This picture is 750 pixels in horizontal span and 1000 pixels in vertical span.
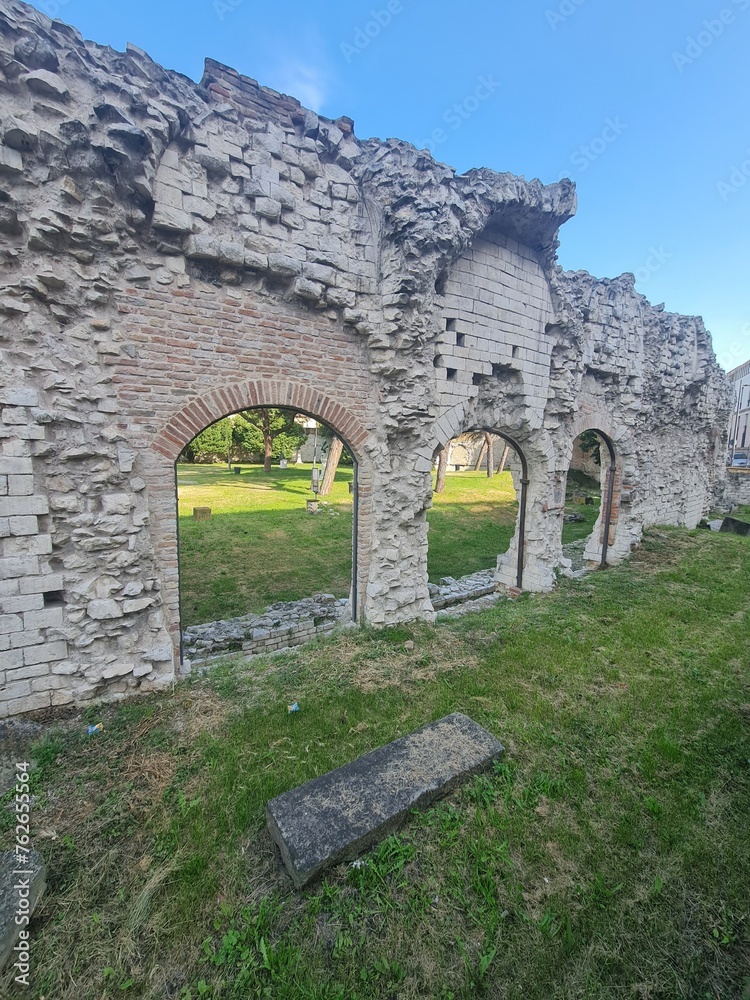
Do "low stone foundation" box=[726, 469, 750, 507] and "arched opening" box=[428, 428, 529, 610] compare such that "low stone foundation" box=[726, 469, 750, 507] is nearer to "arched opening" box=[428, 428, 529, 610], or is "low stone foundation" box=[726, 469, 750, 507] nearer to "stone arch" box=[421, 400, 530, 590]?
"arched opening" box=[428, 428, 529, 610]

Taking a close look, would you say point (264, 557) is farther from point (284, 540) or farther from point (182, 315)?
point (182, 315)

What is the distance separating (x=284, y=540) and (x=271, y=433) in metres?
18.4

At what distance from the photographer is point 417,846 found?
3.10 meters

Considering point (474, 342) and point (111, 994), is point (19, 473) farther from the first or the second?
point (474, 342)

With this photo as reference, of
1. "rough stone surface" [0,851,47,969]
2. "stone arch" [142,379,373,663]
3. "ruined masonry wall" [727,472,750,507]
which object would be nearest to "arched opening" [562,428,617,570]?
"stone arch" [142,379,373,663]

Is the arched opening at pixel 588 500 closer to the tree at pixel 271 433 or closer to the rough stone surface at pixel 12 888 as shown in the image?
the rough stone surface at pixel 12 888

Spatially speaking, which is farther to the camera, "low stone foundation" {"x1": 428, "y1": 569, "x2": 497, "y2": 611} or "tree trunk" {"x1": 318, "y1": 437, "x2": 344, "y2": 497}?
"tree trunk" {"x1": 318, "y1": 437, "x2": 344, "y2": 497}

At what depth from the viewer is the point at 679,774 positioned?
3773 mm

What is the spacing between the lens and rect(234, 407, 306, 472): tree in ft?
96.5

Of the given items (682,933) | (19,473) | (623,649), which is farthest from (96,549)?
(623,649)

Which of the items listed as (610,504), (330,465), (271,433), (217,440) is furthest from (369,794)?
(217,440)

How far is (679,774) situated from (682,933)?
59.9 inches

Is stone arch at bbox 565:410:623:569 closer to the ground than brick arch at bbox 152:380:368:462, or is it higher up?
closer to the ground

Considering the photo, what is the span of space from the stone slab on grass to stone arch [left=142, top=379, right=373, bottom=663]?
2.78 m
